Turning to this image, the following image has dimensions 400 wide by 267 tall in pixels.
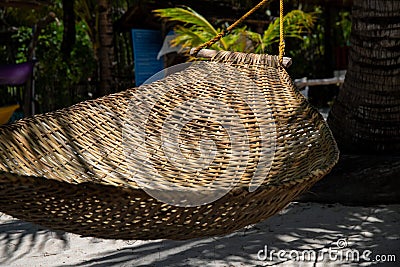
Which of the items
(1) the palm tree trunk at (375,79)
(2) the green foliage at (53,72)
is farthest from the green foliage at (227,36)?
(2) the green foliage at (53,72)

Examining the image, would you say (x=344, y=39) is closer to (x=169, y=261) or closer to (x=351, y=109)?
(x=351, y=109)

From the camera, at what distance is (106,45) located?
7.17 meters

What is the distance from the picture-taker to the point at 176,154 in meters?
2.81

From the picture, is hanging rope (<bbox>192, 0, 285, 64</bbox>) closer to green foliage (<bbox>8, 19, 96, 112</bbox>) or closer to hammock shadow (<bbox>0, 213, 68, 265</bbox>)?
hammock shadow (<bbox>0, 213, 68, 265</bbox>)

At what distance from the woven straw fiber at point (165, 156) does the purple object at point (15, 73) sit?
4.36 metres

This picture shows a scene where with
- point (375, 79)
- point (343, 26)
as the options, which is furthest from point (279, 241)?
point (343, 26)

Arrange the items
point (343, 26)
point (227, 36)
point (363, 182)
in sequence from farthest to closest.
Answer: point (343, 26)
point (227, 36)
point (363, 182)

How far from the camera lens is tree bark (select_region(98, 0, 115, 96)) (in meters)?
7.05

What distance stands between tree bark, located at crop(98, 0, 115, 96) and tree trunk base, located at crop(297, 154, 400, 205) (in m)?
3.98

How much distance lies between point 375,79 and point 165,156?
165cm

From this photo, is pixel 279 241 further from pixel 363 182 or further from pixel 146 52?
pixel 146 52

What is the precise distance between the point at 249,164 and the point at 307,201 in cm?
132

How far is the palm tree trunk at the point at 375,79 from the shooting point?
3.71m

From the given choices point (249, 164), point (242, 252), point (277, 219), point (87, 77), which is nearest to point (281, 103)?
point (249, 164)
